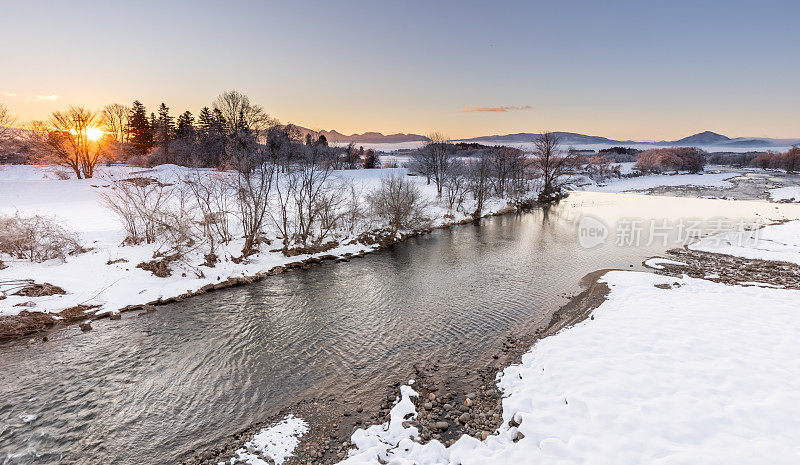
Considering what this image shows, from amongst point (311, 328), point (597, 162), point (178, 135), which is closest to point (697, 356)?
point (311, 328)

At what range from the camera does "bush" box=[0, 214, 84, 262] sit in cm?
1719

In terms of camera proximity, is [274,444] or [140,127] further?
[140,127]

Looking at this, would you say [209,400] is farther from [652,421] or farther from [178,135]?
[178,135]

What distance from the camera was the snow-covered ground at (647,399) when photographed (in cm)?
590

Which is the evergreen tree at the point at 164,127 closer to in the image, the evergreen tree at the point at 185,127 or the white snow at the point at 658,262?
the evergreen tree at the point at 185,127

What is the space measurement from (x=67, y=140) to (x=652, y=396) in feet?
A: 196

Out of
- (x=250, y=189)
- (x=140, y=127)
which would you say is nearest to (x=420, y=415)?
(x=250, y=189)

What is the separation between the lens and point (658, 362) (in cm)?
871

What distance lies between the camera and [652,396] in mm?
7328

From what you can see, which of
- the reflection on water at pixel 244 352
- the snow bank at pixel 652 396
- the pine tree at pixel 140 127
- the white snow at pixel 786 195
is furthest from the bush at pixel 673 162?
the pine tree at pixel 140 127

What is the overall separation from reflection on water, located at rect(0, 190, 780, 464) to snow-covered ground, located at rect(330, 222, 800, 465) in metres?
2.79

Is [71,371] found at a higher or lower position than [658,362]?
lower

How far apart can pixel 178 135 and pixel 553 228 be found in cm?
7498

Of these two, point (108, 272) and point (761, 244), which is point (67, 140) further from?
point (761, 244)
